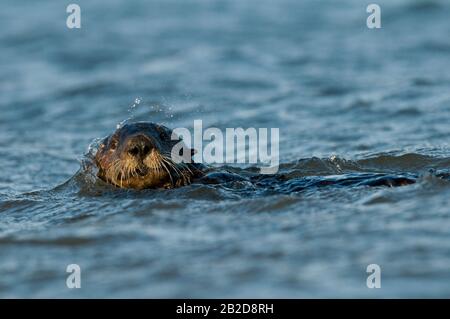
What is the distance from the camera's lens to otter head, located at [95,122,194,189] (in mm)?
6551

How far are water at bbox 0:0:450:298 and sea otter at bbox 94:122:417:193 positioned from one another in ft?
0.35

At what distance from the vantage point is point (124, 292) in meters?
4.95

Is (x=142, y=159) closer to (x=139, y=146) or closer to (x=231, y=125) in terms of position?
(x=139, y=146)

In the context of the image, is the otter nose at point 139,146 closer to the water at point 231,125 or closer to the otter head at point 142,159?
the otter head at point 142,159

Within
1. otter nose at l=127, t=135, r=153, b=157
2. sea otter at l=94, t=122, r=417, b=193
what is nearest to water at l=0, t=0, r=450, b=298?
sea otter at l=94, t=122, r=417, b=193

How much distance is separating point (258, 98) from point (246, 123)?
1.09m

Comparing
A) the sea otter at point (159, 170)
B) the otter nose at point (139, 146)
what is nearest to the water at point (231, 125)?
the sea otter at point (159, 170)

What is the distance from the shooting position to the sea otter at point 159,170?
657cm

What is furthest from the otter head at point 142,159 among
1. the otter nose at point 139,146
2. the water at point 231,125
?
the water at point 231,125

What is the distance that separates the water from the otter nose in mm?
398

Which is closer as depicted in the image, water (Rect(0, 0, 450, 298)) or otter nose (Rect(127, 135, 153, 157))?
water (Rect(0, 0, 450, 298))

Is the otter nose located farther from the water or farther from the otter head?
the water

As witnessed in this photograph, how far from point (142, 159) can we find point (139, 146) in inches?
4.5

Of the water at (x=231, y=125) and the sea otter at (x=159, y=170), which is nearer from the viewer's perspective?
the water at (x=231, y=125)
